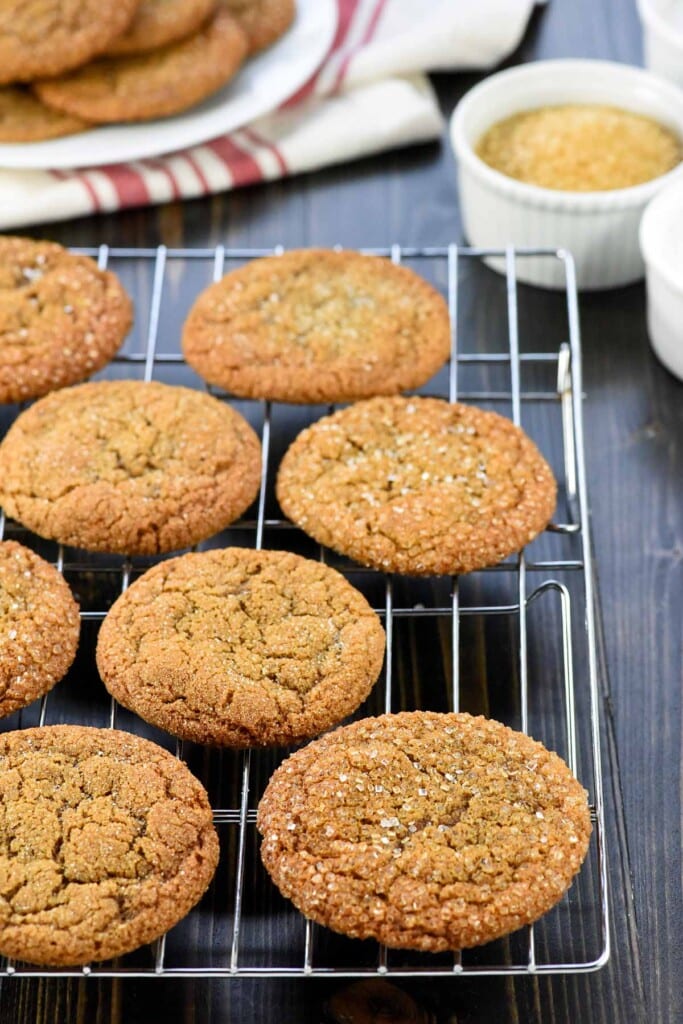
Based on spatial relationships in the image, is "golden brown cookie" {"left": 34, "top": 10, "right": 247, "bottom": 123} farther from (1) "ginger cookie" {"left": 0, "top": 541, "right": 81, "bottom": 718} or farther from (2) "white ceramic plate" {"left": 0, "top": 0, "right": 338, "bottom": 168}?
(1) "ginger cookie" {"left": 0, "top": 541, "right": 81, "bottom": 718}

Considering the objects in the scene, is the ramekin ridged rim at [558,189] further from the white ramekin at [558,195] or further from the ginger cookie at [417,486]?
the ginger cookie at [417,486]

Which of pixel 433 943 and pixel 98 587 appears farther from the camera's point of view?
pixel 98 587

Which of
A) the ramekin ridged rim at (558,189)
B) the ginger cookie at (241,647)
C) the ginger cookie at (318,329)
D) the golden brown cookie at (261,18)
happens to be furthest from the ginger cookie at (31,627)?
the golden brown cookie at (261,18)

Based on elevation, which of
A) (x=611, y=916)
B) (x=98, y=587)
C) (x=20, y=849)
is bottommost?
(x=611, y=916)

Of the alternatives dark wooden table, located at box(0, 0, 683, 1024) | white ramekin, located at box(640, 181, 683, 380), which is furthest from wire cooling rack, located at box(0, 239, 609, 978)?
white ramekin, located at box(640, 181, 683, 380)

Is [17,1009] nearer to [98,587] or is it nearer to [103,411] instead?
[98,587]

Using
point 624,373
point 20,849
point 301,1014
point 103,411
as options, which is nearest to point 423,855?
point 301,1014
